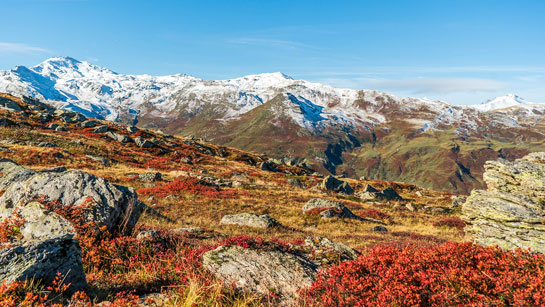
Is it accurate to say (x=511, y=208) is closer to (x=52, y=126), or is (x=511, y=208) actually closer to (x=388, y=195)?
(x=388, y=195)

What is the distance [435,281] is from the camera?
20.2 ft

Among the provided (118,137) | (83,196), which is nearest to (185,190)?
(83,196)

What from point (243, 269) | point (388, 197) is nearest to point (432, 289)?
point (243, 269)

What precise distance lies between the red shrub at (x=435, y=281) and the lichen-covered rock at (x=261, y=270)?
615 mm

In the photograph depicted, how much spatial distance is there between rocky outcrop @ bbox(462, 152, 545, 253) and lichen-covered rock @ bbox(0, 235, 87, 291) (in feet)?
47.7

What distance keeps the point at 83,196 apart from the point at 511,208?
17.7 meters

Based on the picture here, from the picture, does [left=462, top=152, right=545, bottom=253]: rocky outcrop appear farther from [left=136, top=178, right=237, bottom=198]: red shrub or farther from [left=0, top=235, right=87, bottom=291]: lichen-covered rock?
[left=136, top=178, right=237, bottom=198]: red shrub

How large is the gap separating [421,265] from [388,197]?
47141 mm

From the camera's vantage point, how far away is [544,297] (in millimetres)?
4953

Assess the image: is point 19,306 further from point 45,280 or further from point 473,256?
point 473,256

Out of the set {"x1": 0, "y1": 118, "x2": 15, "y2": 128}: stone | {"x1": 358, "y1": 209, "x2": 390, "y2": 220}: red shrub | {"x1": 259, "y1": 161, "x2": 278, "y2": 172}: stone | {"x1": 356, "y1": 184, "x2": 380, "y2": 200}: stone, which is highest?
{"x1": 0, "y1": 118, "x2": 15, "y2": 128}: stone

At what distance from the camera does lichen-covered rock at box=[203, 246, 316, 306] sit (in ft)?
22.4

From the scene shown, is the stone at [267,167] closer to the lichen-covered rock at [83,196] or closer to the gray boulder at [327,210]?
the gray boulder at [327,210]

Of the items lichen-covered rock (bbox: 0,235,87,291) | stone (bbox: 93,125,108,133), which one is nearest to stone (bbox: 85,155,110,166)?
stone (bbox: 93,125,108,133)
